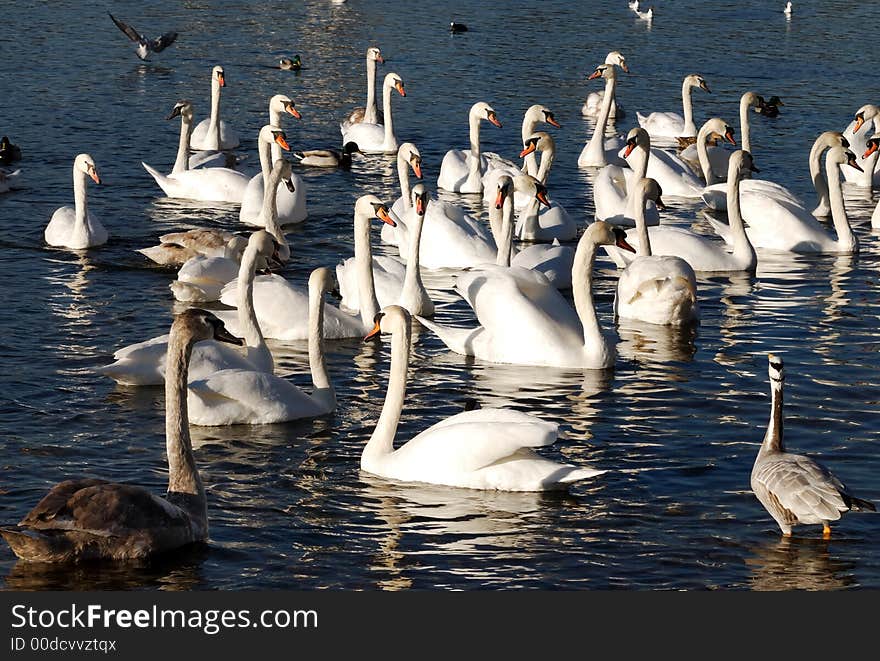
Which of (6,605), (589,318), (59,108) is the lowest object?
(6,605)

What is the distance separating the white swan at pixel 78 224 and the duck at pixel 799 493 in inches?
380

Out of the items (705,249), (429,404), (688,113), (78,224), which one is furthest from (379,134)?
(429,404)

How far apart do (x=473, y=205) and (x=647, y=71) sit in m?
13.4

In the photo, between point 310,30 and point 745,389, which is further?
point 310,30

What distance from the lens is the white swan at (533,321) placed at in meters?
13.7

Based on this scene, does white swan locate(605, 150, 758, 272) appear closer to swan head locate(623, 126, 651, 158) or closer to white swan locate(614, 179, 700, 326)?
white swan locate(614, 179, 700, 326)

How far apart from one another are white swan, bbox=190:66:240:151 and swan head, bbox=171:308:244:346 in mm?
15418

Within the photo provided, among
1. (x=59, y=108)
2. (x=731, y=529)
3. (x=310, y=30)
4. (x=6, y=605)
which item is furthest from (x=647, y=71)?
(x=6, y=605)

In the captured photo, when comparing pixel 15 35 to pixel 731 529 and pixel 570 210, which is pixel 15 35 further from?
pixel 731 529

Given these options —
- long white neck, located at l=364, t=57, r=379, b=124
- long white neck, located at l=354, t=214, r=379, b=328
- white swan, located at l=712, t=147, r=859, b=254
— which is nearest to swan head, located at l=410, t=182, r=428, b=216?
long white neck, located at l=354, t=214, r=379, b=328

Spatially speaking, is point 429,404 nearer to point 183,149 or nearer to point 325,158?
point 183,149

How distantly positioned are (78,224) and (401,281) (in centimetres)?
405

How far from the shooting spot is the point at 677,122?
1061 inches

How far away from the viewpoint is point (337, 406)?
12.5m
